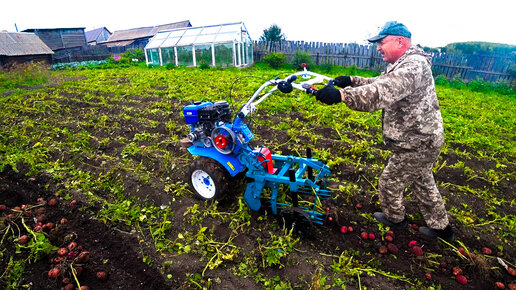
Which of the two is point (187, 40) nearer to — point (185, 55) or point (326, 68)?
Result: point (185, 55)

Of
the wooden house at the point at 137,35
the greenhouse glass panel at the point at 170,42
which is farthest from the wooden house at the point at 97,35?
the greenhouse glass panel at the point at 170,42

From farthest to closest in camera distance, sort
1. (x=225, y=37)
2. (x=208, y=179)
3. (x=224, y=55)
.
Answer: (x=224, y=55), (x=225, y=37), (x=208, y=179)

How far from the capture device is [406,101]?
3029 mm

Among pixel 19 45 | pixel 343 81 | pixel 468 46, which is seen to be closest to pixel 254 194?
pixel 343 81

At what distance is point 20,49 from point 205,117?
28.3 meters

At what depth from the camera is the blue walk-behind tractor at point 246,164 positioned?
139 inches

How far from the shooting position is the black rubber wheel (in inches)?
152

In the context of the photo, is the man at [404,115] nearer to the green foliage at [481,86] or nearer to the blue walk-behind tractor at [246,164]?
the blue walk-behind tractor at [246,164]

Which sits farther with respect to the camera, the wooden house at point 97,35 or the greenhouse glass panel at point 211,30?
the wooden house at point 97,35

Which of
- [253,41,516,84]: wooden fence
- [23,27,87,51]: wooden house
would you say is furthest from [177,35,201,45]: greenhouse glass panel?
[23,27,87,51]: wooden house

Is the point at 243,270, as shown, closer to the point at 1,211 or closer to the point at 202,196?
the point at 202,196

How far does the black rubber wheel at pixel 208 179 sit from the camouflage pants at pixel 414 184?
205cm

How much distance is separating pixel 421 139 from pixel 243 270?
2412 millimetres

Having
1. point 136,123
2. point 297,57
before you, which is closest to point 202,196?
point 136,123
